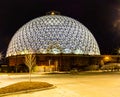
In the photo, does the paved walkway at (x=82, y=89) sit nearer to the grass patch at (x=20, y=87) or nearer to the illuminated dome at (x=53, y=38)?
the grass patch at (x=20, y=87)

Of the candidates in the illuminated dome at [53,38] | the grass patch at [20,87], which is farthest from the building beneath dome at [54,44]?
the grass patch at [20,87]

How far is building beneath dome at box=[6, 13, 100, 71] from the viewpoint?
→ 50.5 meters

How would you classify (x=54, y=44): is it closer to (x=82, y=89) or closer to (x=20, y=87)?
(x=82, y=89)

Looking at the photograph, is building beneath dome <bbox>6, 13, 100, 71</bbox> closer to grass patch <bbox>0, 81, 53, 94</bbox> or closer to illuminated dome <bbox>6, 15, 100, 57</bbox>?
illuminated dome <bbox>6, 15, 100, 57</bbox>

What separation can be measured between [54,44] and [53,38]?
1499 mm

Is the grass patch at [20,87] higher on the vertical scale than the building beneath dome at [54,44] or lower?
lower

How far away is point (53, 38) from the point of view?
55.6 meters

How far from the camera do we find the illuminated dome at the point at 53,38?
2157 inches

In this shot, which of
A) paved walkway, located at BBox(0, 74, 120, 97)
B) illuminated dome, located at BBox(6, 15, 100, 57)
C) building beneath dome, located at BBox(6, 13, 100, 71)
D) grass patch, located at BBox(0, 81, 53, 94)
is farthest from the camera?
illuminated dome, located at BBox(6, 15, 100, 57)

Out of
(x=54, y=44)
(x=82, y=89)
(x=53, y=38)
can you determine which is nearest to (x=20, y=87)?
(x=82, y=89)

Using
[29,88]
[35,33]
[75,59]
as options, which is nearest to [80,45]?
[75,59]

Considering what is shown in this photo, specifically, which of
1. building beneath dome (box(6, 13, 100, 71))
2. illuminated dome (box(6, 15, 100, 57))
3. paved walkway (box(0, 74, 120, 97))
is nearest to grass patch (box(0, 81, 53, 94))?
paved walkway (box(0, 74, 120, 97))

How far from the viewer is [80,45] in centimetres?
5719

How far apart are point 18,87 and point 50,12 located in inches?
1963
